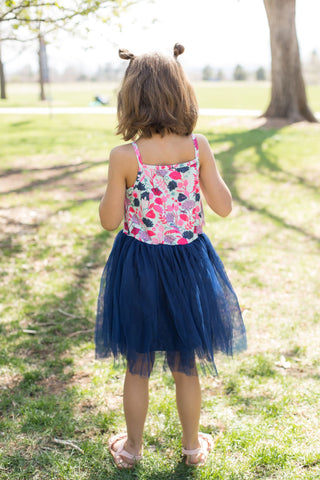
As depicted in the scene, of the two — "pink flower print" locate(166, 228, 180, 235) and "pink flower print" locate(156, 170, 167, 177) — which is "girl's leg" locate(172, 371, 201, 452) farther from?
"pink flower print" locate(156, 170, 167, 177)

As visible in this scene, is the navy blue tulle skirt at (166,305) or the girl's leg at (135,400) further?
the girl's leg at (135,400)

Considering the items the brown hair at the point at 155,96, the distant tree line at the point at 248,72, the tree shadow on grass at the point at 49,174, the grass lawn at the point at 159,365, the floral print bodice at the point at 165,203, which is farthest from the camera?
the distant tree line at the point at 248,72

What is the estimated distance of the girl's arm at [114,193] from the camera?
6.19ft

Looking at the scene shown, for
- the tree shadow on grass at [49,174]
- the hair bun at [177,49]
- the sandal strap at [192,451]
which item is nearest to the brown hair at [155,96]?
the hair bun at [177,49]

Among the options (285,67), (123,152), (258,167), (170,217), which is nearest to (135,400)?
(170,217)

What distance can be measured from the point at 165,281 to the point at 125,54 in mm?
861

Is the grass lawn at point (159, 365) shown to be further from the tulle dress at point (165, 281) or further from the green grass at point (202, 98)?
the green grass at point (202, 98)

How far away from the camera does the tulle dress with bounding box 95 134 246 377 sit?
1.94 metres

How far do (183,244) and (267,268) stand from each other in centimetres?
263

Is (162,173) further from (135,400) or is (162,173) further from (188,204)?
(135,400)

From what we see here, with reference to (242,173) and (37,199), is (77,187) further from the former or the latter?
(242,173)

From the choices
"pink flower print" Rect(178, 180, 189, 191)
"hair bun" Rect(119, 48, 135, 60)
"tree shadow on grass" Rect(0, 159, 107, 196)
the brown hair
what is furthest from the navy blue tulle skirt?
"tree shadow on grass" Rect(0, 159, 107, 196)

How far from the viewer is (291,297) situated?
3934mm

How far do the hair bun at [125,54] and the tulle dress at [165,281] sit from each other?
1.16 feet
